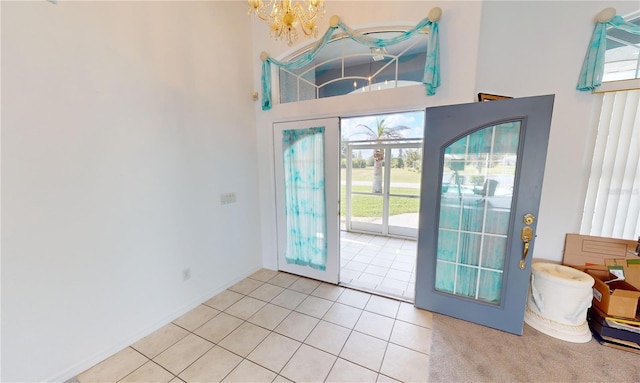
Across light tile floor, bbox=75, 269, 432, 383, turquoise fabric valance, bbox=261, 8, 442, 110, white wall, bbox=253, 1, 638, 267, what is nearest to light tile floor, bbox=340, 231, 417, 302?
light tile floor, bbox=75, 269, 432, 383

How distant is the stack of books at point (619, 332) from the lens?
1.92 m

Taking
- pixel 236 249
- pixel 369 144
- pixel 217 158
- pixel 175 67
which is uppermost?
pixel 175 67

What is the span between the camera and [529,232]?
2.00 m

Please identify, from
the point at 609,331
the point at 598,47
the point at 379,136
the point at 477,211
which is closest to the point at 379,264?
the point at 477,211

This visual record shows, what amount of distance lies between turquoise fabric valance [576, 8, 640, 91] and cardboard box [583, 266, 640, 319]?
70.6 inches

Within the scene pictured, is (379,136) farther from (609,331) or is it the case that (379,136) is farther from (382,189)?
(609,331)

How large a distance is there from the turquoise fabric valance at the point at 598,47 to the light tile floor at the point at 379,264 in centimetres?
270

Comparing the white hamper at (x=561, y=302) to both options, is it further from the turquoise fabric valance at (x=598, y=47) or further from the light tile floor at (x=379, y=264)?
the turquoise fabric valance at (x=598, y=47)

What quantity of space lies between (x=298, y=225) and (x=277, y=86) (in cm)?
190

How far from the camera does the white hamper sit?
203 cm

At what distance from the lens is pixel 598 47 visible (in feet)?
6.77

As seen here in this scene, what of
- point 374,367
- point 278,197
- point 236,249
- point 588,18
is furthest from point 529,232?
point 236,249

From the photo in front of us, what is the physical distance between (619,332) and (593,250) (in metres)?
0.72

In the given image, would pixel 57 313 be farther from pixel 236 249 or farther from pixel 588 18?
pixel 588 18
